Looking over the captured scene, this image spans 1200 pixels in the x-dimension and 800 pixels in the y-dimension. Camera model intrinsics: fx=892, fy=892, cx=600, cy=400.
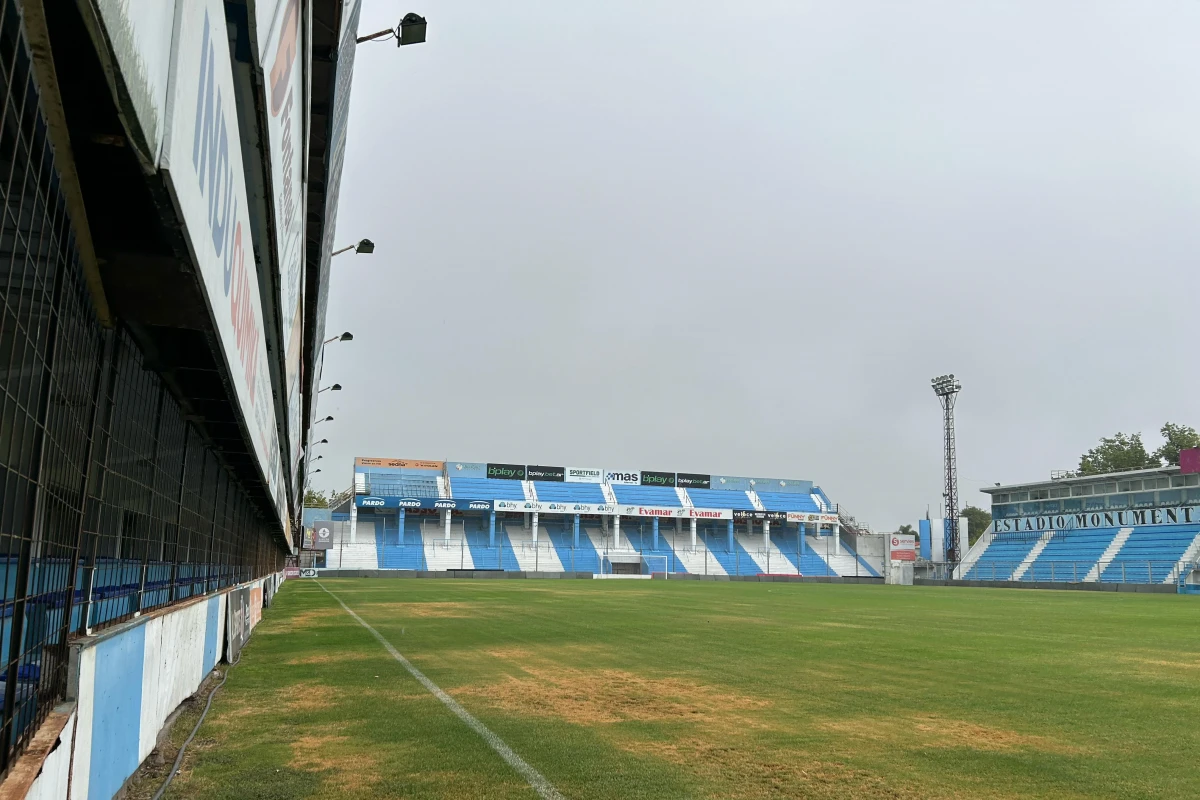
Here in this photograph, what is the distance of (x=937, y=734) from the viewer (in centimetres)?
692

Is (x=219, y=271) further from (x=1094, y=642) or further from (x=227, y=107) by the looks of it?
(x=1094, y=642)

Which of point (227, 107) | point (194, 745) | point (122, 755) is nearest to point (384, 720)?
point (194, 745)

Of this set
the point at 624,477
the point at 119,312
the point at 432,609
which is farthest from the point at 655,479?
the point at 119,312

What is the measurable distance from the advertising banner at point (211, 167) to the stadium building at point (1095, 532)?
57.8 metres

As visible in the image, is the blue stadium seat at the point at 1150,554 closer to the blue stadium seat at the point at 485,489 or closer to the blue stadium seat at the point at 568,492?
the blue stadium seat at the point at 568,492

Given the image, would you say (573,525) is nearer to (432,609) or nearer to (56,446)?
(432,609)

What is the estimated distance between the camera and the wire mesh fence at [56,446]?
2527 millimetres

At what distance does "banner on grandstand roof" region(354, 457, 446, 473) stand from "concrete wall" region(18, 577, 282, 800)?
7350cm

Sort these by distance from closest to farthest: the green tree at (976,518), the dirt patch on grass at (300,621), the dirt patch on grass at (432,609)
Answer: the dirt patch on grass at (300,621) → the dirt patch on grass at (432,609) → the green tree at (976,518)

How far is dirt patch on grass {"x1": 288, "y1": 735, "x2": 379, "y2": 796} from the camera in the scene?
17.9 ft

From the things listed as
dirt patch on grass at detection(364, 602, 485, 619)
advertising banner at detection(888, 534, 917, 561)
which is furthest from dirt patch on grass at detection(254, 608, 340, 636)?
advertising banner at detection(888, 534, 917, 561)

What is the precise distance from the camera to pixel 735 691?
9.16 meters

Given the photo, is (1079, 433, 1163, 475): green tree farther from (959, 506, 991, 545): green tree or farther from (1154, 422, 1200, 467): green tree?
(959, 506, 991, 545): green tree

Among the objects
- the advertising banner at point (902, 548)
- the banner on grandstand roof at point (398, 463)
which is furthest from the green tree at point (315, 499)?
the advertising banner at point (902, 548)
